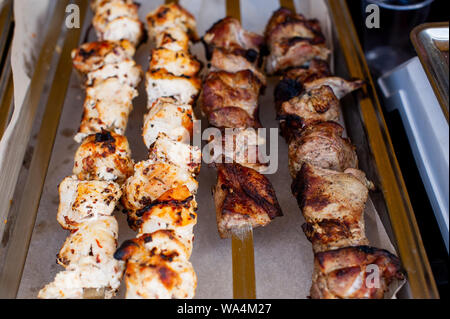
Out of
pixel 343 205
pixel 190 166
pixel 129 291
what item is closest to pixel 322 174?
pixel 343 205

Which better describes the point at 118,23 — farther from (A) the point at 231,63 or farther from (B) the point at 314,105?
(B) the point at 314,105

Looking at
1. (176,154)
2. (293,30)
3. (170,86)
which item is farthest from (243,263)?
(293,30)

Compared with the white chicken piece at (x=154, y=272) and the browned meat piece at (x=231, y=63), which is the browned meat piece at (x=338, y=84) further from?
the white chicken piece at (x=154, y=272)

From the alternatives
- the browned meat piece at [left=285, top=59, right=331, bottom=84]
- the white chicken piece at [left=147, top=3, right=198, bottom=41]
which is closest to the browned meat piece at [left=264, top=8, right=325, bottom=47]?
the browned meat piece at [left=285, top=59, right=331, bottom=84]

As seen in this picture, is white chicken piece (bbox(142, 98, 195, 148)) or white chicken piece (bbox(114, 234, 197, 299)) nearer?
white chicken piece (bbox(114, 234, 197, 299))

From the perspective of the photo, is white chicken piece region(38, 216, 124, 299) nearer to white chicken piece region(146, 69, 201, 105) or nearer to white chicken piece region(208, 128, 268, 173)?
white chicken piece region(208, 128, 268, 173)

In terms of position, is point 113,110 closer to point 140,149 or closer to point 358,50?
point 140,149
